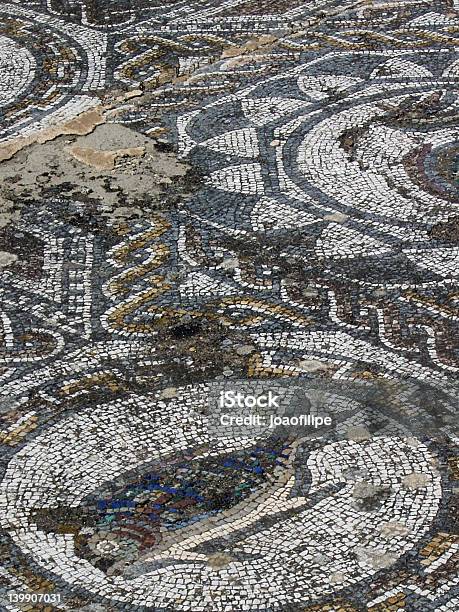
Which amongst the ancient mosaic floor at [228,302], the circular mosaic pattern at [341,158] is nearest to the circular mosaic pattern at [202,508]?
the ancient mosaic floor at [228,302]

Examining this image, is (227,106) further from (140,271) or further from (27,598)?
(27,598)

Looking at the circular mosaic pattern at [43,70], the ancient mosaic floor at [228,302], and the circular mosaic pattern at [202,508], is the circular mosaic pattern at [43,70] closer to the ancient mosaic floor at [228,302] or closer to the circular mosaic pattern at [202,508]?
the ancient mosaic floor at [228,302]

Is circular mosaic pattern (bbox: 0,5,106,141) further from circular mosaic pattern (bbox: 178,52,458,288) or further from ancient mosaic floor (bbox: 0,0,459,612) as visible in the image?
circular mosaic pattern (bbox: 178,52,458,288)

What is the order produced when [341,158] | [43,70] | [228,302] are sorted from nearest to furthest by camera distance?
[228,302] < [341,158] < [43,70]

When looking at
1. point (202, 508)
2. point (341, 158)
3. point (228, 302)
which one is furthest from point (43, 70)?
point (202, 508)

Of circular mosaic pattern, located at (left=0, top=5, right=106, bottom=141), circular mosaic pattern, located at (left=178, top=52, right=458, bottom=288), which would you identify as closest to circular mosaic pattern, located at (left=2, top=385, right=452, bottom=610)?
circular mosaic pattern, located at (left=178, top=52, right=458, bottom=288)

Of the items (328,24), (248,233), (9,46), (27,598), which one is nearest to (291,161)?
(248,233)

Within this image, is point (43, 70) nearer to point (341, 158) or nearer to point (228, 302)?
point (341, 158)

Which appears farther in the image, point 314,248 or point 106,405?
point 314,248
